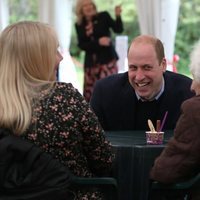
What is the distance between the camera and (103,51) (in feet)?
22.4

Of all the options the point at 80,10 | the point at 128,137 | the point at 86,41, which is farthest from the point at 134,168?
the point at 80,10

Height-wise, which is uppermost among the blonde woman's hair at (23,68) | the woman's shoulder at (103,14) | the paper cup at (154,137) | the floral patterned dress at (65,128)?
the woman's shoulder at (103,14)

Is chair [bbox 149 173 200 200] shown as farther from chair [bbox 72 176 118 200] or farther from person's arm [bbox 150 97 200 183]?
chair [bbox 72 176 118 200]

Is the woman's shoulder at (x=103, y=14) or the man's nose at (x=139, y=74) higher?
the woman's shoulder at (x=103, y=14)

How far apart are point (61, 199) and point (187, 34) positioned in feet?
27.6

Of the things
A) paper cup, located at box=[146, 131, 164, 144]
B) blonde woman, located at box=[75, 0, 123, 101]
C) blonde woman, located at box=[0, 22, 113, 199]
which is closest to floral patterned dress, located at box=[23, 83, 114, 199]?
blonde woman, located at box=[0, 22, 113, 199]

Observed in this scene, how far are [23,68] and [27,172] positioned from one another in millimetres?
415

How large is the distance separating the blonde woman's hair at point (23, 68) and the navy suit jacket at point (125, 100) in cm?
116

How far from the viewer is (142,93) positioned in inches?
132

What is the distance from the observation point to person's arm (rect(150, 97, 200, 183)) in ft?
7.47

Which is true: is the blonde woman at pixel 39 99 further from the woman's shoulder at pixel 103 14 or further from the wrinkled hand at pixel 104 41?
the woman's shoulder at pixel 103 14

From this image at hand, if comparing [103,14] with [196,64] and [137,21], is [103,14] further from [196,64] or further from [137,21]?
[196,64]

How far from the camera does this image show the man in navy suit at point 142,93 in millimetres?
3361

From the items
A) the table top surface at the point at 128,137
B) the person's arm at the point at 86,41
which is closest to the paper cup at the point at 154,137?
the table top surface at the point at 128,137
